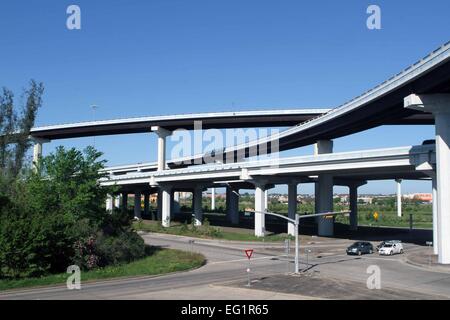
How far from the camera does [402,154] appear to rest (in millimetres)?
56094

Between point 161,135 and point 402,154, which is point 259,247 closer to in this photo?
point 402,154

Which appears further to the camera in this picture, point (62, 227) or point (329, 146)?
point (329, 146)

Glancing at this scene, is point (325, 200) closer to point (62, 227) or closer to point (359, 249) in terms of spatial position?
point (359, 249)

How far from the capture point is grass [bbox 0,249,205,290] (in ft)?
121

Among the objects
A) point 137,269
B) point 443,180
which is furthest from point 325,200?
point 137,269

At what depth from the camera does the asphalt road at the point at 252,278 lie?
3141cm

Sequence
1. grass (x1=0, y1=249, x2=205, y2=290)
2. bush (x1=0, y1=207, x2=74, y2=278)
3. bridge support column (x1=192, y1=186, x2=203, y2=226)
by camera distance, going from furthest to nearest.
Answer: bridge support column (x1=192, y1=186, x2=203, y2=226), bush (x1=0, y1=207, x2=74, y2=278), grass (x1=0, y1=249, x2=205, y2=290)

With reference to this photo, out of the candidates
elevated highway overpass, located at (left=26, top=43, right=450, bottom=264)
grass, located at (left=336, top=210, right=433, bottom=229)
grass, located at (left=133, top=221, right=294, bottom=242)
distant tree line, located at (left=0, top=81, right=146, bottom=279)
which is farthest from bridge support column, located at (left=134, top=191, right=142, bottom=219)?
distant tree line, located at (left=0, top=81, right=146, bottom=279)

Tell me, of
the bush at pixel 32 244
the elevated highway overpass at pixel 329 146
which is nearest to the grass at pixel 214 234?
the elevated highway overpass at pixel 329 146

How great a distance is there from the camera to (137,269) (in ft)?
146

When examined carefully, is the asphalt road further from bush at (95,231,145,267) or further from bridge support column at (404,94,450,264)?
bush at (95,231,145,267)

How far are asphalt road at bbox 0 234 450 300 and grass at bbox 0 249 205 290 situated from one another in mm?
1356

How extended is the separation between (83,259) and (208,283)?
44.1 ft

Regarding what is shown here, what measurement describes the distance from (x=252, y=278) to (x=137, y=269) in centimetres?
1127
